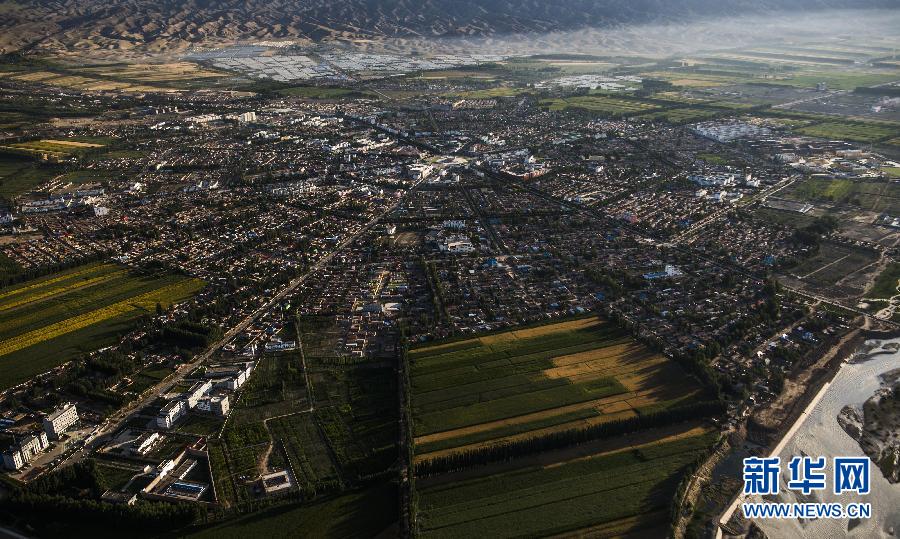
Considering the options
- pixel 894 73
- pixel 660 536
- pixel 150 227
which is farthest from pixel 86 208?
pixel 894 73

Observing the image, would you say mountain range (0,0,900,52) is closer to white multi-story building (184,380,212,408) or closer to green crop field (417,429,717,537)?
white multi-story building (184,380,212,408)

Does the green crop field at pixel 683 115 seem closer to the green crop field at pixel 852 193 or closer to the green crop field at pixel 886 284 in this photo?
the green crop field at pixel 852 193

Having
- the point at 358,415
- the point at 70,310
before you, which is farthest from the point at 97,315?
the point at 358,415

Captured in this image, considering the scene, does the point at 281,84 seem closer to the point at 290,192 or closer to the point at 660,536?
the point at 290,192

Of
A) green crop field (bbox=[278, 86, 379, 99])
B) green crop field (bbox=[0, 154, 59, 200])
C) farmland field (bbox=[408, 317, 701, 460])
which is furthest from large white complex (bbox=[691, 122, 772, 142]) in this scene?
green crop field (bbox=[0, 154, 59, 200])

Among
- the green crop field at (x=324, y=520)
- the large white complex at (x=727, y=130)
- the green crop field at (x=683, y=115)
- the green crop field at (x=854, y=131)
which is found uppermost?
the green crop field at (x=683, y=115)

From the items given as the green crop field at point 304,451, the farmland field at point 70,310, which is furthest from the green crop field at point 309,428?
the farmland field at point 70,310
